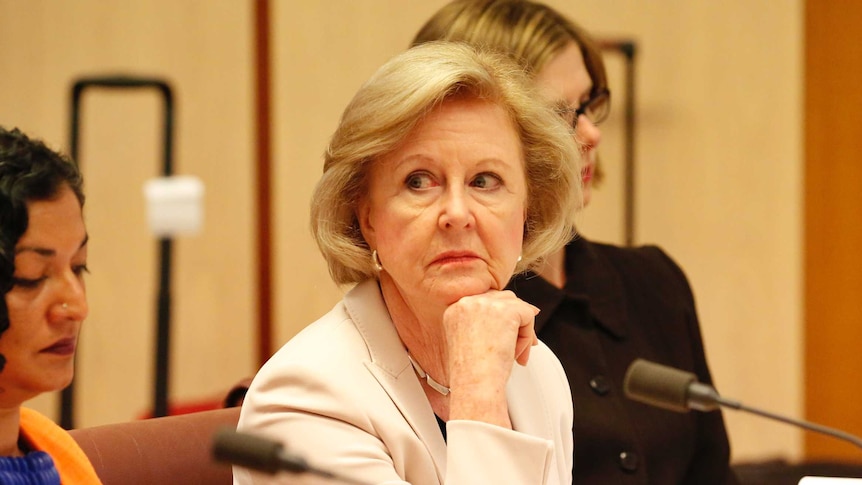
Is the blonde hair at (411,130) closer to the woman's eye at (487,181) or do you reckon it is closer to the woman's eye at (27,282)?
the woman's eye at (487,181)

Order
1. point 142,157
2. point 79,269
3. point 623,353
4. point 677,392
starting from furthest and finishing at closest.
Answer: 1. point 142,157
2. point 623,353
3. point 79,269
4. point 677,392

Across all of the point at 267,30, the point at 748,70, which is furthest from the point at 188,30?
the point at 748,70

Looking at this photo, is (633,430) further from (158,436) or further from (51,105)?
(51,105)

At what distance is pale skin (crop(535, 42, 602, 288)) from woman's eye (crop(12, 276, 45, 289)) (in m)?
1.06

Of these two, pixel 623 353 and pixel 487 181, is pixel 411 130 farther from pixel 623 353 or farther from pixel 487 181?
pixel 623 353

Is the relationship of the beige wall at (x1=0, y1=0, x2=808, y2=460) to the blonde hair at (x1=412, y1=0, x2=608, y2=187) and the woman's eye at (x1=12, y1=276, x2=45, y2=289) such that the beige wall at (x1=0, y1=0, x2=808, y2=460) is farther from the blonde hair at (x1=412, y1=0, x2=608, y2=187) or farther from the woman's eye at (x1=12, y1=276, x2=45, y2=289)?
the woman's eye at (x1=12, y1=276, x2=45, y2=289)

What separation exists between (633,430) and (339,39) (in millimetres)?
2641

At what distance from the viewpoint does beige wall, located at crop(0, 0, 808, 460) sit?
13.7 ft

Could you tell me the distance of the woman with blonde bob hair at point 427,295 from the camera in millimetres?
1505

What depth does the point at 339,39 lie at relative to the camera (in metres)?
4.30

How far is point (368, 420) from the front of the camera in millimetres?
1540

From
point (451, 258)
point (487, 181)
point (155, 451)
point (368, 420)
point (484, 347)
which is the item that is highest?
point (487, 181)

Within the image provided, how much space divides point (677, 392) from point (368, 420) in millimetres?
471

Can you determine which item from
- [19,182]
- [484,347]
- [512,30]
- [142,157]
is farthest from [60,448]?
[142,157]
